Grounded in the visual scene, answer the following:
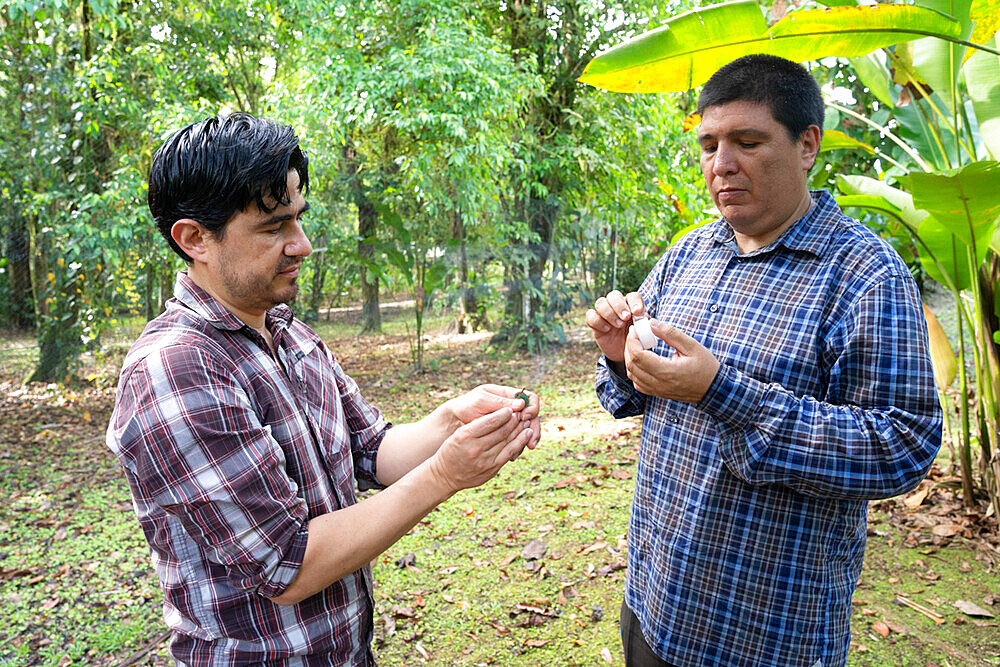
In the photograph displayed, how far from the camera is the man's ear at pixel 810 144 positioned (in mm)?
1579

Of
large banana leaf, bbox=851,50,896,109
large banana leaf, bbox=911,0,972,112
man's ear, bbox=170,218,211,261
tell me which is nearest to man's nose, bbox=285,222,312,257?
man's ear, bbox=170,218,211,261

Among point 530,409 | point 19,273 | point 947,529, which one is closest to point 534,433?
point 530,409

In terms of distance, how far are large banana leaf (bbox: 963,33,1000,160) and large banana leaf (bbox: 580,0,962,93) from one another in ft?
→ 2.42

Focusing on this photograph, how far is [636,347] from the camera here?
1395mm

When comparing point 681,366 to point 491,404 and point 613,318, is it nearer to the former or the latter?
point 613,318

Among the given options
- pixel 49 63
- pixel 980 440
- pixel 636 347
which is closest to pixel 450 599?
pixel 636 347

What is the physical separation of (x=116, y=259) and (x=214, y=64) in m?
2.70

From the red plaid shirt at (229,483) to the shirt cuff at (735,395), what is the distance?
32.1 inches

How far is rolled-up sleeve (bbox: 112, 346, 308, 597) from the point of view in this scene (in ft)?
3.65

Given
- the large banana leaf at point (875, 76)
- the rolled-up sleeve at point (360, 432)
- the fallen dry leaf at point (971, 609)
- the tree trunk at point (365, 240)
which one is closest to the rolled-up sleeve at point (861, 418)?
the rolled-up sleeve at point (360, 432)

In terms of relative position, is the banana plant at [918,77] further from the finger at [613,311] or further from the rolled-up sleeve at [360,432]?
the rolled-up sleeve at [360,432]

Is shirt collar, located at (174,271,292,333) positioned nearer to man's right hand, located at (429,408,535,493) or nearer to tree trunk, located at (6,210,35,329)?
man's right hand, located at (429,408,535,493)

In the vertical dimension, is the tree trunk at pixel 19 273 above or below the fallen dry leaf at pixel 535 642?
above

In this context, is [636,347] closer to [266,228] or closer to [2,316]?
[266,228]
